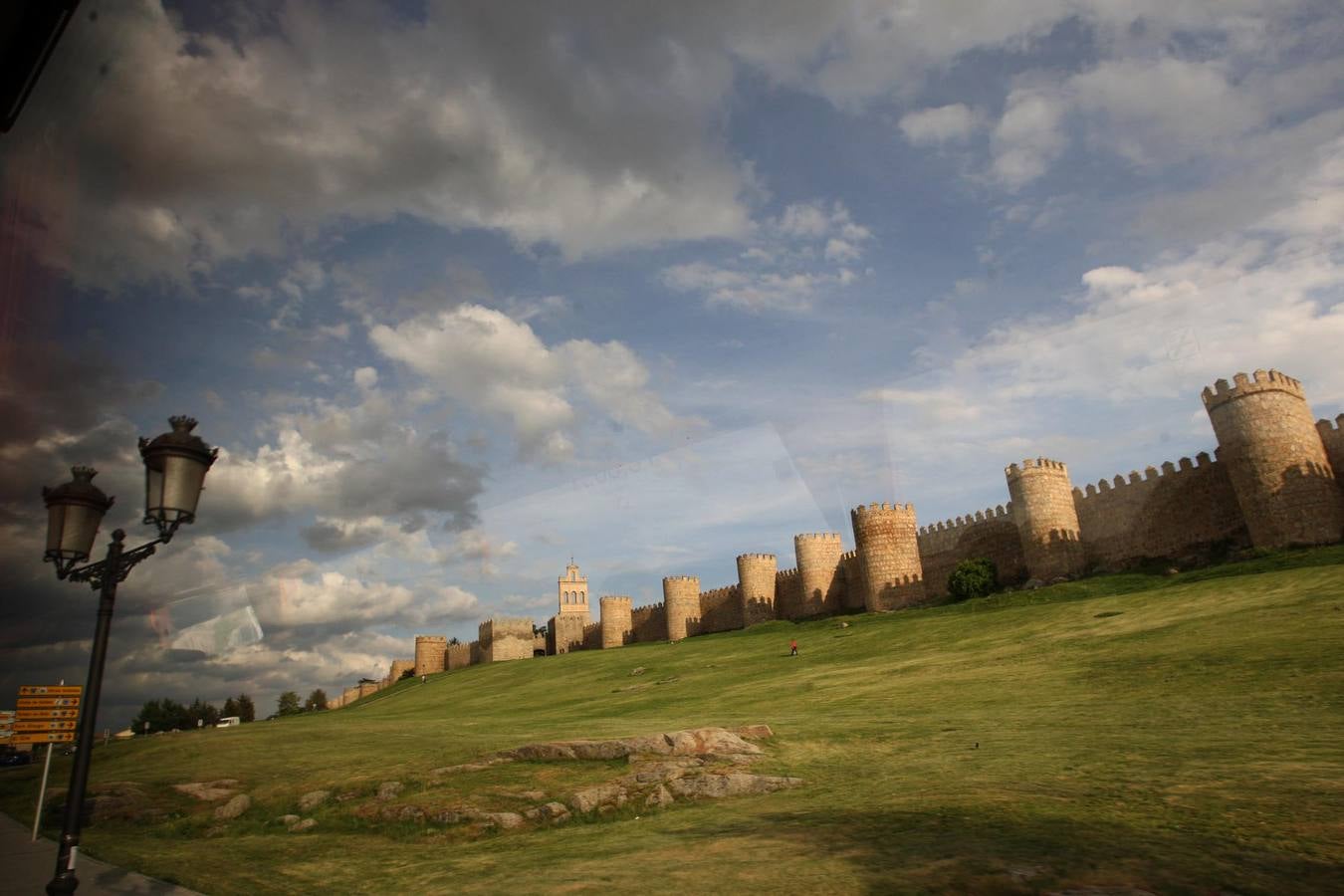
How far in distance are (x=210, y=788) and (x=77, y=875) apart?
7683mm

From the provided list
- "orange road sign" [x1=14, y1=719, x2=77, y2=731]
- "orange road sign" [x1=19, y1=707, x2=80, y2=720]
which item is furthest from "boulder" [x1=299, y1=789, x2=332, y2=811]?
"orange road sign" [x1=14, y1=719, x2=77, y2=731]

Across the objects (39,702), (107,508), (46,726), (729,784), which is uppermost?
(107,508)

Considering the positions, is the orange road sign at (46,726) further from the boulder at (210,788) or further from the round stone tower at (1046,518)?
the round stone tower at (1046,518)

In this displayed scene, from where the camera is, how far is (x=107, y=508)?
6.66 meters

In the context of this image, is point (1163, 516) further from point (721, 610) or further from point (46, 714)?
point (46, 714)

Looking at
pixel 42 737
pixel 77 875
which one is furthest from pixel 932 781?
pixel 42 737

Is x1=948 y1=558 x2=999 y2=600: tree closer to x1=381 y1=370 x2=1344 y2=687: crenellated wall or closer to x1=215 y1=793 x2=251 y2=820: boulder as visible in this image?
x1=381 y1=370 x2=1344 y2=687: crenellated wall

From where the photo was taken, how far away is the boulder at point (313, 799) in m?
12.7

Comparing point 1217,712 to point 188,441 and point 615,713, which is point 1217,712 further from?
point 615,713

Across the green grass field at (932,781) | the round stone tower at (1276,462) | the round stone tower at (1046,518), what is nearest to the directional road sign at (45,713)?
the green grass field at (932,781)

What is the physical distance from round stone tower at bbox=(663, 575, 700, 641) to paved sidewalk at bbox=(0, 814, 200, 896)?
186 feet

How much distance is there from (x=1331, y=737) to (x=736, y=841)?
25.9 feet

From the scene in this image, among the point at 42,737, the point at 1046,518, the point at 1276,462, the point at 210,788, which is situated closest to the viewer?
the point at 210,788

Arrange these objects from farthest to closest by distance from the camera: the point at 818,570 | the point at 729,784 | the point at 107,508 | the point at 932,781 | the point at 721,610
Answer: the point at 721,610 < the point at 818,570 < the point at 729,784 < the point at 932,781 < the point at 107,508
